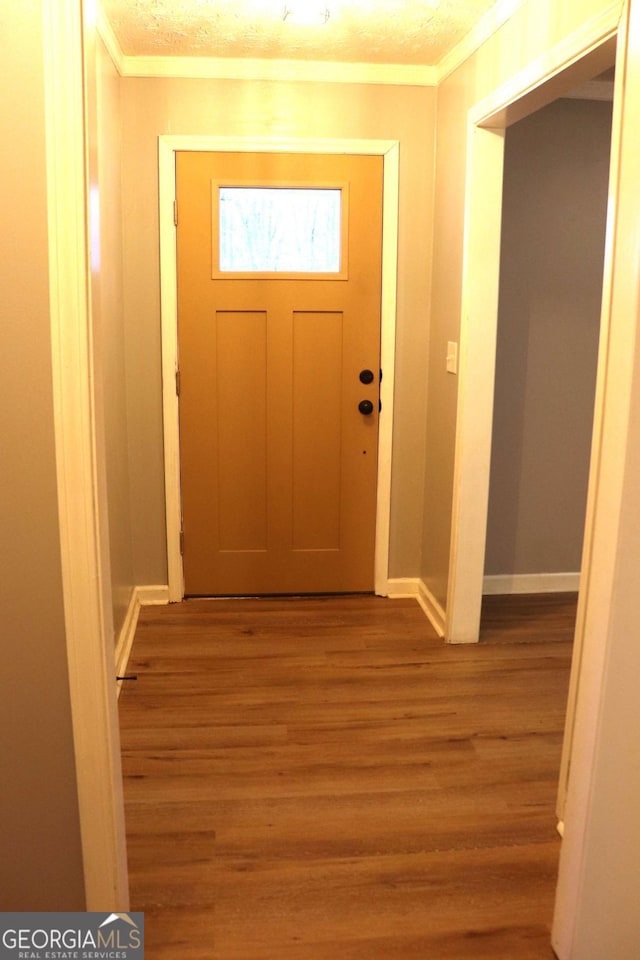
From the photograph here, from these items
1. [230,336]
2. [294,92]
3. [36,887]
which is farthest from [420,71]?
[36,887]

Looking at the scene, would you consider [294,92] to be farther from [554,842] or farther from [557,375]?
[554,842]

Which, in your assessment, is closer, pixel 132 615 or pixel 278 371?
pixel 132 615

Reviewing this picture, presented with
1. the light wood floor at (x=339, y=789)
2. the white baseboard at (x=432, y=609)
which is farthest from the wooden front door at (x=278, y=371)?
the light wood floor at (x=339, y=789)

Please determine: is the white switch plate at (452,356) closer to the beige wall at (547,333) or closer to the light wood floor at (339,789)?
the beige wall at (547,333)

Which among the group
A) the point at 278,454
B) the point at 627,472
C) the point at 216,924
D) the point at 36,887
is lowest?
the point at 216,924

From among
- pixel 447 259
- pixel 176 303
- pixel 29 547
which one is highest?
pixel 447 259

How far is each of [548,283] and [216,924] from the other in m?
3.12

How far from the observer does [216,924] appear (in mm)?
1918

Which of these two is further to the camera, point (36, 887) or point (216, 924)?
point (216, 924)

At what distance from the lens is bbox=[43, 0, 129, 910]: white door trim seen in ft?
4.61

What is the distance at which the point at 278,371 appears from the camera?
3.78 metres

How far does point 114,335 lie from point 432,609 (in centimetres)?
186

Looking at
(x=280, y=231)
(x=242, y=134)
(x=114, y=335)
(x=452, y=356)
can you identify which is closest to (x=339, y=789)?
(x=452, y=356)

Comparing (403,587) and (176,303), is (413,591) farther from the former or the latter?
(176,303)
